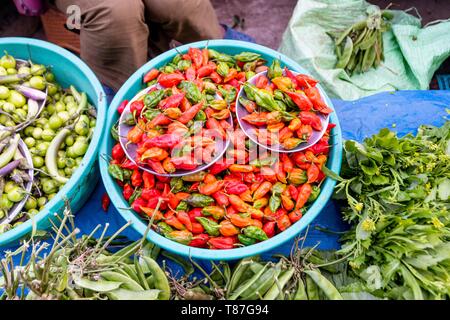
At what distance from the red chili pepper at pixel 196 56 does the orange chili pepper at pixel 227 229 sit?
0.81 m

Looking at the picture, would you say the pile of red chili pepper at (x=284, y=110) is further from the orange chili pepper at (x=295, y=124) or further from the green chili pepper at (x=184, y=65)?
the green chili pepper at (x=184, y=65)

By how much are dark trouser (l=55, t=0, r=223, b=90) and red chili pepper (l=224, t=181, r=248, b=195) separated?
1.09 meters

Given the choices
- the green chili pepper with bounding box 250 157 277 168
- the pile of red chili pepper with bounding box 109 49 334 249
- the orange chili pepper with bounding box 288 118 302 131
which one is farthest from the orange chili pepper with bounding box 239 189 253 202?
the orange chili pepper with bounding box 288 118 302 131

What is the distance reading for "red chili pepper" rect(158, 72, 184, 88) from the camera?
2.03m

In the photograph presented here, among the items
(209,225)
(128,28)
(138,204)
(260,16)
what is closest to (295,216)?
(209,225)

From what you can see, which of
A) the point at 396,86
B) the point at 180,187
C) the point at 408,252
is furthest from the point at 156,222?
the point at 396,86

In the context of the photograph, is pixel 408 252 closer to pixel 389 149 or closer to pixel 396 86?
pixel 389 149

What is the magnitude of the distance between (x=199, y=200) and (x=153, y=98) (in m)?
0.52

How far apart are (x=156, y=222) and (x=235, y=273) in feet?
1.37

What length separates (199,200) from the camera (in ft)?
6.08

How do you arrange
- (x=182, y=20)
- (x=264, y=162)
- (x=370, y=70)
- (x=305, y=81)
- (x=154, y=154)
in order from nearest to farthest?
(x=154, y=154) → (x=264, y=162) → (x=305, y=81) → (x=182, y=20) → (x=370, y=70)

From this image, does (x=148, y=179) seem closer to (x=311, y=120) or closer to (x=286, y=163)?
(x=286, y=163)

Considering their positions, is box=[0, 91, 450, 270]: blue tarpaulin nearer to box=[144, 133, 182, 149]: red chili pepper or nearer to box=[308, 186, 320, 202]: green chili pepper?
box=[308, 186, 320, 202]: green chili pepper

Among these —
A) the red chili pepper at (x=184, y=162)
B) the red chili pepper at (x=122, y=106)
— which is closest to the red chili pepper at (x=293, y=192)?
the red chili pepper at (x=184, y=162)
